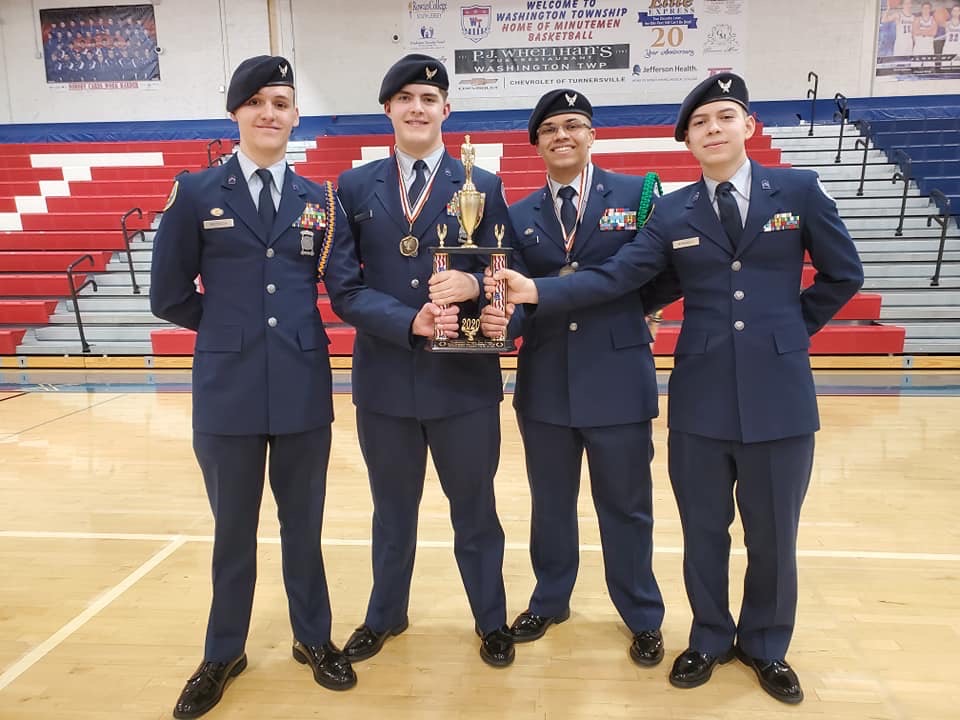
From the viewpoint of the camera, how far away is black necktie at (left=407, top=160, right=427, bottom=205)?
1996 millimetres

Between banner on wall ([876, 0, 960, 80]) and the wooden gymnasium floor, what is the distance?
7819 mm

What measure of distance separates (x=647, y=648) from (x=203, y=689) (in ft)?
4.23

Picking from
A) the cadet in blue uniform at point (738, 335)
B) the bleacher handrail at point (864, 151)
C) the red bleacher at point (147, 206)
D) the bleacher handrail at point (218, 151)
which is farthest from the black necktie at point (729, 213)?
the bleacher handrail at point (218, 151)

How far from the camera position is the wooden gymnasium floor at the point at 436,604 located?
1972mm

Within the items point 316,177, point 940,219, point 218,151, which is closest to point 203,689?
point 316,177

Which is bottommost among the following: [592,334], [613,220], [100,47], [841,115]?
[592,334]

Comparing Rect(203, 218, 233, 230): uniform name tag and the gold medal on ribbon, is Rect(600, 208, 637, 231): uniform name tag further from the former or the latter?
Rect(203, 218, 233, 230): uniform name tag

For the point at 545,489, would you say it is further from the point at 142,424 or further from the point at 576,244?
the point at 142,424

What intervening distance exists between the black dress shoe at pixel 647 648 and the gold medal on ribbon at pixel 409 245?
1.35 meters

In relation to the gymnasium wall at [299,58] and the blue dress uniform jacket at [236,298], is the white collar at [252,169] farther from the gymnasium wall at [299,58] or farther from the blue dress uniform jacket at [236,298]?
the gymnasium wall at [299,58]

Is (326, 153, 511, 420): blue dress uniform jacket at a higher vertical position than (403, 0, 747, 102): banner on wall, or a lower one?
lower

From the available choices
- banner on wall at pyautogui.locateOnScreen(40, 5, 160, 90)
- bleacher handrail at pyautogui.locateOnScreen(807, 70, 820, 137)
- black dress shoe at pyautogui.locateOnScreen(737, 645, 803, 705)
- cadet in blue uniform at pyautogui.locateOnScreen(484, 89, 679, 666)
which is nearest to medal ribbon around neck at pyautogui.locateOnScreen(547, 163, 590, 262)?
cadet in blue uniform at pyautogui.locateOnScreen(484, 89, 679, 666)

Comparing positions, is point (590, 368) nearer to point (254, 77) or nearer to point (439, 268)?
point (439, 268)

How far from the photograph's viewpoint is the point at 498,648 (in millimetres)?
2133
